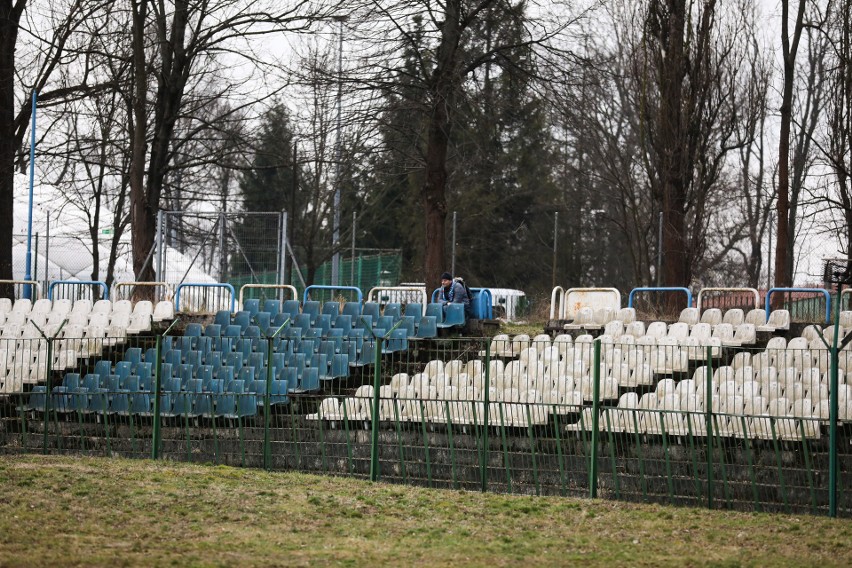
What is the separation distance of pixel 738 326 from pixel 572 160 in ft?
111

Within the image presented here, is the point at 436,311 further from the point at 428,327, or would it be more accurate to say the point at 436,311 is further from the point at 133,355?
the point at 133,355

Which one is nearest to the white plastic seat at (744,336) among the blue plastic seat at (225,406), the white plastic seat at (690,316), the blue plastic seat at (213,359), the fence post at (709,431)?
the white plastic seat at (690,316)

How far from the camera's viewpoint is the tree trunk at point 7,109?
25.5m

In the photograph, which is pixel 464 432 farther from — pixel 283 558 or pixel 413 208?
pixel 413 208

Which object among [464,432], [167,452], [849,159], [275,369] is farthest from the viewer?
[849,159]

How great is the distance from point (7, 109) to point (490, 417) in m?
16.8

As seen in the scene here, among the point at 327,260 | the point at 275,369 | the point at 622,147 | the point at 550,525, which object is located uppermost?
the point at 622,147

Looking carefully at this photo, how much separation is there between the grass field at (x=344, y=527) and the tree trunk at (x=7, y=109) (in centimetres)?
1409

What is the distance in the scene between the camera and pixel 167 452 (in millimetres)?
14945

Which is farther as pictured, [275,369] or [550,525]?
[275,369]

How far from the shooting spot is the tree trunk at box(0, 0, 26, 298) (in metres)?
25.5

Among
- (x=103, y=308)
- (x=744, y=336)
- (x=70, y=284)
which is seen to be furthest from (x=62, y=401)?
(x=744, y=336)

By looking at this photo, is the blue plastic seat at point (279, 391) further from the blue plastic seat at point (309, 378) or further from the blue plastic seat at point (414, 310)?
the blue plastic seat at point (414, 310)

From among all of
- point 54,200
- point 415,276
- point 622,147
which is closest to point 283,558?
point 54,200
